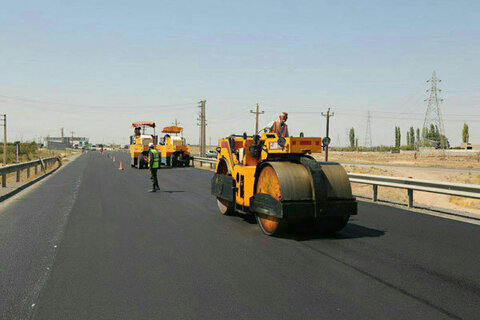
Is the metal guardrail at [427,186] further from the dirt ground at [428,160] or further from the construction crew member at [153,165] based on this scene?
the dirt ground at [428,160]

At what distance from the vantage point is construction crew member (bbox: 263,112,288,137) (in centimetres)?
852

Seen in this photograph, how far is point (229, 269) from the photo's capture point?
→ 5457 millimetres

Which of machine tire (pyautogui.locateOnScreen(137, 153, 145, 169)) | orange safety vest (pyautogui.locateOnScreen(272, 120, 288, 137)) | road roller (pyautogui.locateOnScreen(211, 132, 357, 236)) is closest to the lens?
road roller (pyautogui.locateOnScreen(211, 132, 357, 236))

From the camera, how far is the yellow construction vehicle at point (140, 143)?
2972 cm

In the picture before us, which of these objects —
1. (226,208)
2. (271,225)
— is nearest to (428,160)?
(226,208)

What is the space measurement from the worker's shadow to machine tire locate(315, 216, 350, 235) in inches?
4.4

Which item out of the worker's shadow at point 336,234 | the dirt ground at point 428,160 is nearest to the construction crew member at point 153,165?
the worker's shadow at point 336,234

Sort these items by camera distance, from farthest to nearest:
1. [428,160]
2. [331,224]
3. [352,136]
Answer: [352,136], [428,160], [331,224]

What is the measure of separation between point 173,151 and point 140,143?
102 inches

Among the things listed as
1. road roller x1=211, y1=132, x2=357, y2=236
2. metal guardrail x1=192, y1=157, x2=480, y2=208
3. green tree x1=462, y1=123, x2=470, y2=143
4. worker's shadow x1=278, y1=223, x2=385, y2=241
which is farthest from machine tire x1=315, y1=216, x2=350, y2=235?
green tree x1=462, y1=123, x2=470, y2=143

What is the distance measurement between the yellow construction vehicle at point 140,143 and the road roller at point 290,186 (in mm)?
21830

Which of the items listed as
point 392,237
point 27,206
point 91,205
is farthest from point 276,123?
point 27,206

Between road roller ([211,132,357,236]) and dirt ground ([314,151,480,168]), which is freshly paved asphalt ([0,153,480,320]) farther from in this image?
dirt ground ([314,151,480,168])

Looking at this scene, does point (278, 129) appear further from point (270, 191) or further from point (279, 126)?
point (270, 191)
